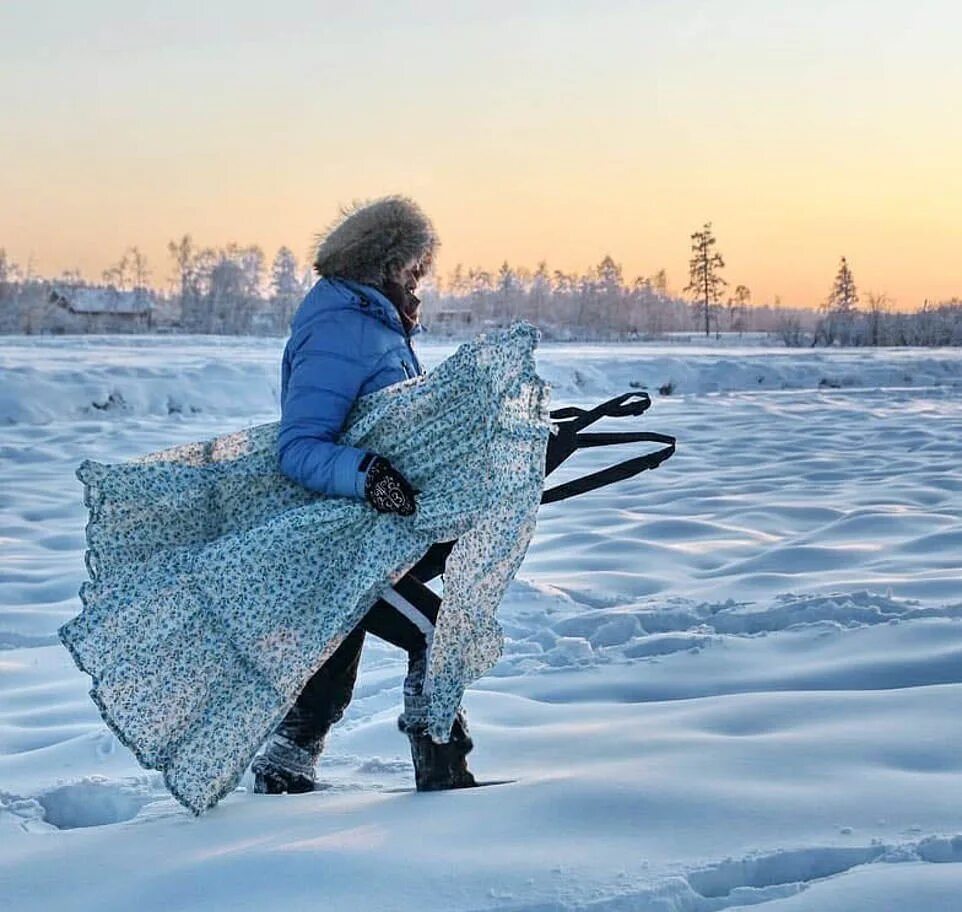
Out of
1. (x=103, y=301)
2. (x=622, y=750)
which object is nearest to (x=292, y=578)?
(x=622, y=750)

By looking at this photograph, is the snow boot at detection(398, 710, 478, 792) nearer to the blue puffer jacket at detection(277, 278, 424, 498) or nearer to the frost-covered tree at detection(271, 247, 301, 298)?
the blue puffer jacket at detection(277, 278, 424, 498)

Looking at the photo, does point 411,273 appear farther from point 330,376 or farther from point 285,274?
point 285,274

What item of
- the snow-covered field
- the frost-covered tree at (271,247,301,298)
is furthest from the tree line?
the snow-covered field

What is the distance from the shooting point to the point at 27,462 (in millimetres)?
10227

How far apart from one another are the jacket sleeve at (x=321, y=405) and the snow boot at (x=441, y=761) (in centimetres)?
56

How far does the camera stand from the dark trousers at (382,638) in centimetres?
250

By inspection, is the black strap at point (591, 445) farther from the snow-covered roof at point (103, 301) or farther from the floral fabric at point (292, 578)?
the snow-covered roof at point (103, 301)

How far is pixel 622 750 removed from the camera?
2668mm

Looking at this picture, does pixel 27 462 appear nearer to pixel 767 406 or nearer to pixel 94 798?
pixel 94 798

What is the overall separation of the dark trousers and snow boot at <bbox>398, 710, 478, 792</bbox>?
0.37 feet

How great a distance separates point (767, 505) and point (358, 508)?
17.1ft

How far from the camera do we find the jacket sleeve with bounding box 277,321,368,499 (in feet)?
8.22

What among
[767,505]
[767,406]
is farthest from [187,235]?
[767,505]

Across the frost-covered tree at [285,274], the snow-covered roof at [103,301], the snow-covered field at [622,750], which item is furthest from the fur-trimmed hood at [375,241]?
the frost-covered tree at [285,274]
